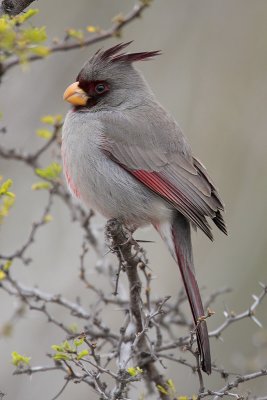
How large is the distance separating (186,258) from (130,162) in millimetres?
674

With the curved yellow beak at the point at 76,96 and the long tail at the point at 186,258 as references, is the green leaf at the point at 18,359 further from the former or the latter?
the curved yellow beak at the point at 76,96

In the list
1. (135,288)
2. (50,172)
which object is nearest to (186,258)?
(135,288)

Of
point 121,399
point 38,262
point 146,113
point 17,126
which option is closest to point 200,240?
point 38,262

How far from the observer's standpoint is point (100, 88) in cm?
500

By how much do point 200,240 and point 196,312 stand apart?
344 cm

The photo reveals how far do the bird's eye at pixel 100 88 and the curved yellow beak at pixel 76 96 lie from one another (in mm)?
93

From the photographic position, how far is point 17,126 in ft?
21.7

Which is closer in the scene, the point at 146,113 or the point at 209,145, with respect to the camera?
the point at 146,113

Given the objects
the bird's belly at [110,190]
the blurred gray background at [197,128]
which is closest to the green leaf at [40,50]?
the bird's belly at [110,190]

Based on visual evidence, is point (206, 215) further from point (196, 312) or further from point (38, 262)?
point (38, 262)

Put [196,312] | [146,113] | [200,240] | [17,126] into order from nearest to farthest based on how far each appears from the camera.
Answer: [196,312]
[146,113]
[17,126]
[200,240]

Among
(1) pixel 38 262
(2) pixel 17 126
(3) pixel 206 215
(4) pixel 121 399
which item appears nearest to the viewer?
(4) pixel 121 399

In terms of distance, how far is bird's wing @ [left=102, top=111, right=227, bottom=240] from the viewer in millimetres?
4609

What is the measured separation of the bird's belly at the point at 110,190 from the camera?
461 centimetres
